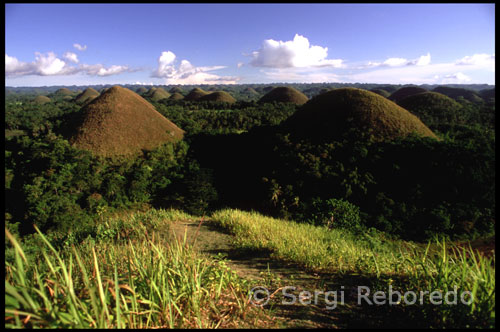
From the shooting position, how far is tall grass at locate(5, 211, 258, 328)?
207 cm

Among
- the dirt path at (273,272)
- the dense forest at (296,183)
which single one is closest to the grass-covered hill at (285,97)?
the dense forest at (296,183)

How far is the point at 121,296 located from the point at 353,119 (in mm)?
23057

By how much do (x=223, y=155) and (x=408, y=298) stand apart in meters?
22.2

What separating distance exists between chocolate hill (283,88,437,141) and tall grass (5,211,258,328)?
2003 cm

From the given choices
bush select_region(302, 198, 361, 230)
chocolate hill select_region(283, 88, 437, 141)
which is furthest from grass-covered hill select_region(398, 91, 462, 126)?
bush select_region(302, 198, 361, 230)

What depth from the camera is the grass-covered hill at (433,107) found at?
35397 millimetres

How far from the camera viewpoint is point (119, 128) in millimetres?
23969

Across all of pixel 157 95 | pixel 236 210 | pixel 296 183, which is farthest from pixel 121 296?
pixel 157 95

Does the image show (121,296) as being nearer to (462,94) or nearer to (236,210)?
(236,210)

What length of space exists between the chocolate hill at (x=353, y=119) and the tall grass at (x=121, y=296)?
20.0m

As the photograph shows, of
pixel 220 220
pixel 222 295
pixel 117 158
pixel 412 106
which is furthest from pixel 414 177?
pixel 412 106

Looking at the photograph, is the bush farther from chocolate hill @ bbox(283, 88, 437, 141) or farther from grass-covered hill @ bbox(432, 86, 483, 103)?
grass-covered hill @ bbox(432, 86, 483, 103)

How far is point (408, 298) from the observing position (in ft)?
9.75

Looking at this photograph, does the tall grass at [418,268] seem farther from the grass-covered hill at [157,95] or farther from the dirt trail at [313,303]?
the grass-covered hill at [157,95]
